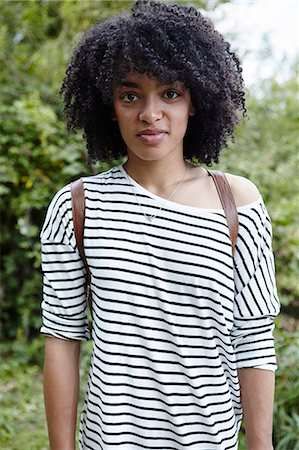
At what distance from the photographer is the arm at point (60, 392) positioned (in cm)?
139

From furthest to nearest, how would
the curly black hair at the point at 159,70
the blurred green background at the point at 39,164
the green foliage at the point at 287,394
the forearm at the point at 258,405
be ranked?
the blurred green background at the point at 39,164 → the green foliage at the point at 287,394 → the forearm at the point at 258,405 → the curly black hair at the point at 159,70

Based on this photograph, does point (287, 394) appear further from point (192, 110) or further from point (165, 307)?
point (192, 110)

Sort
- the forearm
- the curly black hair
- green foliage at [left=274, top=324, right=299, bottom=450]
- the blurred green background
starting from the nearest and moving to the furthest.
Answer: the curly black hair
the forearm
green foliage at [left=274, top=324, right=299, bottom=450]
the blurred green background

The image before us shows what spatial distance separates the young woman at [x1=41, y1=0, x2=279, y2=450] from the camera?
1.28 meters

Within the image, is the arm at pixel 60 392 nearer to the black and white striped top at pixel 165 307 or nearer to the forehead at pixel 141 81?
the black and white striped top at pixel 165 307

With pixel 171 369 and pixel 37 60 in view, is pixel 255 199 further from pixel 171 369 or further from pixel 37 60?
pixel 37 60

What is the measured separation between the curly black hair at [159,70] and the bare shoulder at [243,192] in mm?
136

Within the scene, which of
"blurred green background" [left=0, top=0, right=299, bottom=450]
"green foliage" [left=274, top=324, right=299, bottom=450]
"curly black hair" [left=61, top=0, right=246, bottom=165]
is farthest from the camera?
"blurred green background" [left=0, top=0, right=299, bottom=450]

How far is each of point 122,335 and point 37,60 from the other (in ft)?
10.1

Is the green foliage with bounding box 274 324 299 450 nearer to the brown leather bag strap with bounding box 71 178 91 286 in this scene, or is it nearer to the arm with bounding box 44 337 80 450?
the arm with bounding box 44 337 80 450

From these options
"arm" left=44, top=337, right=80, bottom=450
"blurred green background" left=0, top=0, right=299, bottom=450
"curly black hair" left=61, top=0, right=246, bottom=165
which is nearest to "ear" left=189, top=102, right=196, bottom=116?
"curly black hair" left=61, top=0, right=246, bottom=165

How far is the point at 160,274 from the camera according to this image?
4.24 feet

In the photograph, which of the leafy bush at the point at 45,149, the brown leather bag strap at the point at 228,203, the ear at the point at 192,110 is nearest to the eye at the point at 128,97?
the ear at the point at 192,110

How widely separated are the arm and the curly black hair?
0.48 metres
